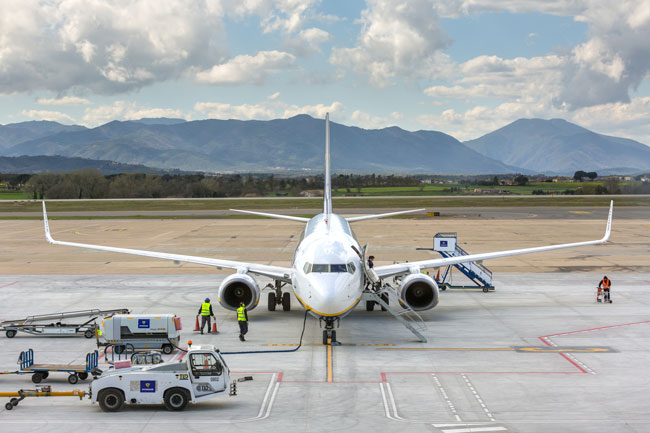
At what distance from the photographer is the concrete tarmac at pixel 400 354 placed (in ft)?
57.6

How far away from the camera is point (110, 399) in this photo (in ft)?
59.5

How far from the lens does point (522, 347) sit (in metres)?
25.2

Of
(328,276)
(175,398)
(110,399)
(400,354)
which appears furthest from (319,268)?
(110,399)

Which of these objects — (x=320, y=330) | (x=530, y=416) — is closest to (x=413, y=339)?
(x=320, y=330)

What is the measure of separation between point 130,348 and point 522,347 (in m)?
15.5

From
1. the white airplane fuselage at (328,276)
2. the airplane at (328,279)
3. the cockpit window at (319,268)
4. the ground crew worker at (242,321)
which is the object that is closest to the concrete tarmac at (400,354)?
the ground crew worker at (242,321)

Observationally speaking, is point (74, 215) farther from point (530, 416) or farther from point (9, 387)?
point (530, 416)

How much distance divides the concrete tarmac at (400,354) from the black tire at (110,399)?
0.32 m

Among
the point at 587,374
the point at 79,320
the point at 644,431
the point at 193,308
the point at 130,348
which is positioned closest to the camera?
the point at 644,431

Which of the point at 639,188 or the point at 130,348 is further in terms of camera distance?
the point at 639,188

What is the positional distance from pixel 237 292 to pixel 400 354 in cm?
867

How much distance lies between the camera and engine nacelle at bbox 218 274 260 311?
2888 cm

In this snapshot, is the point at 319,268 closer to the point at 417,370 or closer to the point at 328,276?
the point at 328,276

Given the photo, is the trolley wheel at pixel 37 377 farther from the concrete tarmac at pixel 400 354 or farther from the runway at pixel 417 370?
the concrete tarmac at pixel 400 354
